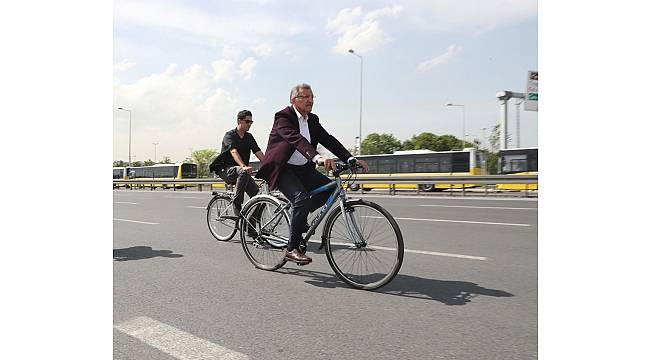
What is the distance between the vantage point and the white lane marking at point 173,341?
8.92 ft

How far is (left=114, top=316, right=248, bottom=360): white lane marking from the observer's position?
2.72m

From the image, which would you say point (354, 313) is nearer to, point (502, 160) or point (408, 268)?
point (408, 268)

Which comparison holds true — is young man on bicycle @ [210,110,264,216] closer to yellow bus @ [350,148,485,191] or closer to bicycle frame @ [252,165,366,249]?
bicycle frame @ [252,165,366,249]

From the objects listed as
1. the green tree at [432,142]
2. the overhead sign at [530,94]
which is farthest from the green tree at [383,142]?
the overhead sign at [530,94]

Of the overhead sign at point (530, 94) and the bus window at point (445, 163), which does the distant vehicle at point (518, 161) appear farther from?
the overhead sign at point (530, 94)

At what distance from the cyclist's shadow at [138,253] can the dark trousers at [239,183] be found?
1173 mm

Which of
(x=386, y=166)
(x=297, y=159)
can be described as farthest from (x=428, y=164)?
(x=297, y=159)

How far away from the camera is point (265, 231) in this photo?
5059 mm
